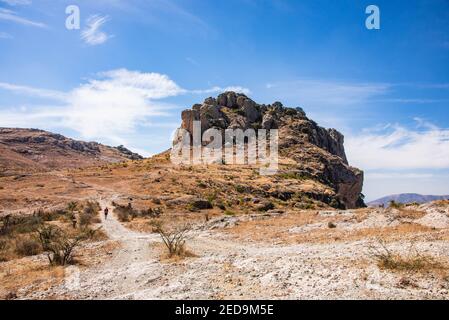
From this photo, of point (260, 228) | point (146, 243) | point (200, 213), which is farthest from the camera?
point (200, 213)

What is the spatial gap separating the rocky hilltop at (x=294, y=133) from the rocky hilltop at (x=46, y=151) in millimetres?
64414

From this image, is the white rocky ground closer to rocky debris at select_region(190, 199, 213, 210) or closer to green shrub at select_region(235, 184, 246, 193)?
rocky debris at select_region(190, 199, 213, 210)

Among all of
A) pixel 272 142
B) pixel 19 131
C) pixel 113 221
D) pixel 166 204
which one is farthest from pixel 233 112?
pixel 19 131

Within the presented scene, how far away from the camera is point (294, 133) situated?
9281 cm

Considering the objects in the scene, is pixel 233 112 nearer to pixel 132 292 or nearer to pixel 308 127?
pixel 308 127

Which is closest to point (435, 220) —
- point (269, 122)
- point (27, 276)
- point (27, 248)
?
point (27, 276)

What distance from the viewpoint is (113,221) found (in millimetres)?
34969

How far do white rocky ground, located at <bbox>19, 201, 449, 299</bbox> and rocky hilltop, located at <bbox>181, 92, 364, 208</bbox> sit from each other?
177 ft

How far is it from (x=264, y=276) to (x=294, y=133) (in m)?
82.2

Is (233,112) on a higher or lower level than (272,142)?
higher

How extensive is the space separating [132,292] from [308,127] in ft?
293

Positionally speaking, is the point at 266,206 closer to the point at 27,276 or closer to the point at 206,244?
the point at 206,244

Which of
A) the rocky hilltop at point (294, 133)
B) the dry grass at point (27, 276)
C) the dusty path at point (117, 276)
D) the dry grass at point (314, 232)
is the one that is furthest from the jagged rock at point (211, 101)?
the dry grass at point (27, 276)
